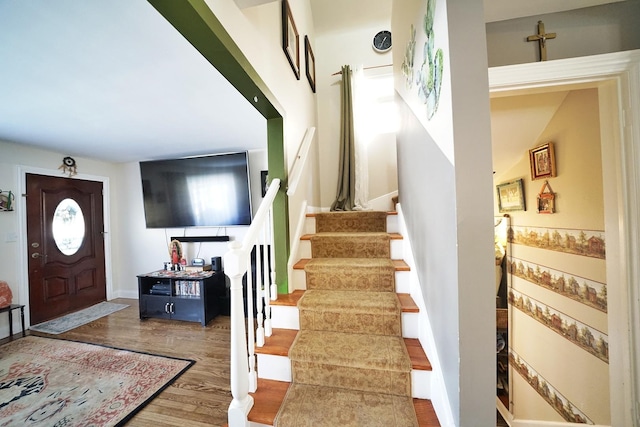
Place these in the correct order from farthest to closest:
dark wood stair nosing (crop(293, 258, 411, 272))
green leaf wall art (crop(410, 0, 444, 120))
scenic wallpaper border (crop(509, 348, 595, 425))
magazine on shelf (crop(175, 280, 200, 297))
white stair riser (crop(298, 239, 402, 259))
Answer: magazine on shelf (crop(175, 280, 200, 297)) < white stair riser (crop(298, 239, 402, 259)) < dark wood stair nosing (crop(293, 258, 411, 272)) < scenic wallpaper border (crop(509, 348, 595, 425)) < green leaf wall art (crop(410, 0, 444, 120))

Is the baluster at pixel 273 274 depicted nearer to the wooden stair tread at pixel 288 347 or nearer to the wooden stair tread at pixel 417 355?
the wooden stair tread at pixel 288 347

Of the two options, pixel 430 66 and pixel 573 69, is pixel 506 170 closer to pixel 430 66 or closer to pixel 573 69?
pixel 573 69

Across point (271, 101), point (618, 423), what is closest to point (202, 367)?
point (271, 101)

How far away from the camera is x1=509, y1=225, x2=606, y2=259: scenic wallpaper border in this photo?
128 cm

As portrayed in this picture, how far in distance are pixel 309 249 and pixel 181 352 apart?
5.28ft

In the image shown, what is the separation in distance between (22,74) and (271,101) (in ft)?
5.34

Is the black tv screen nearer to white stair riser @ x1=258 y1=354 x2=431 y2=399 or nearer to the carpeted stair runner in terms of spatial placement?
the carpeted stair runner

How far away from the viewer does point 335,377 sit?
1139 mm

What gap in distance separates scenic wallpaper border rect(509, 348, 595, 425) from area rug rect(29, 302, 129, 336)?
481 centimetres

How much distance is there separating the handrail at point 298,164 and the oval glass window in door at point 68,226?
3.70 metres

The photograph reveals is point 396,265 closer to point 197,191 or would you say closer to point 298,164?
point 298,164

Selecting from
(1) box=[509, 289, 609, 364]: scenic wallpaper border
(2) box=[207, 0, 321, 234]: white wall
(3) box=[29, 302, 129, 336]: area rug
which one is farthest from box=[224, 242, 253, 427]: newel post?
(3) box=[29, 302, 129, 336]: area rug

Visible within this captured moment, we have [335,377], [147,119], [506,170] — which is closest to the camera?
[335,377]

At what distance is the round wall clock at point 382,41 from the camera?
9.30ft
